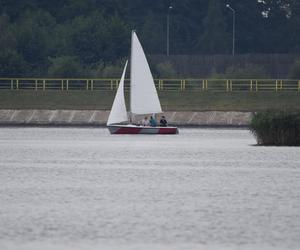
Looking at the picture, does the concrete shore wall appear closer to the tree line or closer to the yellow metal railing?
the yellow metal railing

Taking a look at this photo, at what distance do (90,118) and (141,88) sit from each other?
752 inches

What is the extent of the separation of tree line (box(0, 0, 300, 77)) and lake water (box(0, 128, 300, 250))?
67127 millimetres

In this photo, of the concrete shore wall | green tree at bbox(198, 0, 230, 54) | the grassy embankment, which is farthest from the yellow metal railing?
green tree at bbox(198, 0, 230, 54)

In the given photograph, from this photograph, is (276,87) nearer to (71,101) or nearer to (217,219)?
(71,101)

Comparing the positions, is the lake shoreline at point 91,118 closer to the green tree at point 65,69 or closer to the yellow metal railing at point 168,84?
the yellow metal railing at point 168,84

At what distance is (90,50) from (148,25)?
2189 cm

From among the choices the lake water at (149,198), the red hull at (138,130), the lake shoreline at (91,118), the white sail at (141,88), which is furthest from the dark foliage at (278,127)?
the lake shoreline at (91,118)

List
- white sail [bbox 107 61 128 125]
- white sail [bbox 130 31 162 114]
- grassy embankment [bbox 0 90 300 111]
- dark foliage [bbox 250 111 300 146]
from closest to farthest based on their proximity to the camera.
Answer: dark foliage [bbox 250 111 300 146], white sail [bbox 107 61 128 125], white sail [bbox 130 31 162 114], grassy embankment [bbox 0 90 300 111]

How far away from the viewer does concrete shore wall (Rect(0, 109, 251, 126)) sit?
345 feet

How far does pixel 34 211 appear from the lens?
36.0 metres

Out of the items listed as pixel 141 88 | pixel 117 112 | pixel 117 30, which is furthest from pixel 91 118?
pixel 117 30

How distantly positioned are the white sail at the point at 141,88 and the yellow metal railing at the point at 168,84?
24.0 meters

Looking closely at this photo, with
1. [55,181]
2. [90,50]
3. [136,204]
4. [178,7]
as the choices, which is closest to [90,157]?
[55,181]

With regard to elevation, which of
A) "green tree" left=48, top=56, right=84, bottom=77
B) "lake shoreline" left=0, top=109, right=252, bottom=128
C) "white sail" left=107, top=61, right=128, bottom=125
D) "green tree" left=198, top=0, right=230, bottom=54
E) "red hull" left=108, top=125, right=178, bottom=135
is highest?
"green tree" left=198, top=0, right=230, bottom=54
